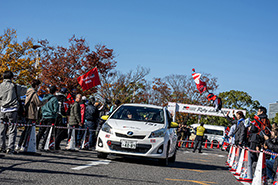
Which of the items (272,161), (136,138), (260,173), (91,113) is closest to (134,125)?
(136,138)

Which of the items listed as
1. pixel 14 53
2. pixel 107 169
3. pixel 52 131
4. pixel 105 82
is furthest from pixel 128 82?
pixel 107 169

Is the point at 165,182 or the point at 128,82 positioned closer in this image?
the point at 165,182

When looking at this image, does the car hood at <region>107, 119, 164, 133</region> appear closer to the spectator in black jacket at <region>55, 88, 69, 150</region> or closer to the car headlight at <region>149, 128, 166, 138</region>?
the car headlight at <region>149, 128, 166, 138</region>

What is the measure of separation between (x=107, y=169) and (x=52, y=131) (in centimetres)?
367

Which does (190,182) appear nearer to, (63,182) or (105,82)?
(63,182)

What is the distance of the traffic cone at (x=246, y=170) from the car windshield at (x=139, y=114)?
7.80 ft

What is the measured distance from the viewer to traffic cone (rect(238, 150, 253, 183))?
9.04m

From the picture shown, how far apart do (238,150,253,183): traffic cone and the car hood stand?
2.19 metres

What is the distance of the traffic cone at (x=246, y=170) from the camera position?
9.04m

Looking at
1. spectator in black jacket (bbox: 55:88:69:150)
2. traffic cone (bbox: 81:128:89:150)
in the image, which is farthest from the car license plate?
traffic cone (bbox: 81:128:89:150)

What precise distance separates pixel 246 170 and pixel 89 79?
12891mm

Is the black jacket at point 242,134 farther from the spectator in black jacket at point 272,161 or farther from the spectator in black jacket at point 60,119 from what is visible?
the spectator in black jacket at point 60,119

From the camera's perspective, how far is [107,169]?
7.99 m

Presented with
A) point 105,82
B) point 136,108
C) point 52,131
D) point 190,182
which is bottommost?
point 190,182
